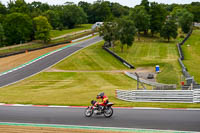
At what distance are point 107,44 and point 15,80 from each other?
39657mm

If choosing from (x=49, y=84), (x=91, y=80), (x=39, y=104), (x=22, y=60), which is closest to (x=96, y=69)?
(x=91, y=80)

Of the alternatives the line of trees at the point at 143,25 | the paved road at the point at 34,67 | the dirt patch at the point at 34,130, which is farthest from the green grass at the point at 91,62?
the dirt patch at the point at 34,130

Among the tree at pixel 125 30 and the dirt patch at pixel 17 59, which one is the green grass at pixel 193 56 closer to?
the tree at pixel 125 30

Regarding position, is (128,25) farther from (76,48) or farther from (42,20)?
(42,20)

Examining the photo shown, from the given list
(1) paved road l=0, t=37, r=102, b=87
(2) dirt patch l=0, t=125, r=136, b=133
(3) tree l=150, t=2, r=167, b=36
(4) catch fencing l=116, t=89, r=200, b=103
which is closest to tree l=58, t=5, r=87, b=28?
(3) tree l=150, t=2, r=167, b=36

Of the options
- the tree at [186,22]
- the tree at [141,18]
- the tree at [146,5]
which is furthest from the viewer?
the tree at [146,5]

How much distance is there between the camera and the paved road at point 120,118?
15229 mm

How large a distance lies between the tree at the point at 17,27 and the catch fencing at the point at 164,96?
271 ft

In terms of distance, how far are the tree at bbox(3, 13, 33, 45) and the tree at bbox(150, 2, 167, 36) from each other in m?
48.6

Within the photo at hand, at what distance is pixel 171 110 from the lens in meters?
18.1

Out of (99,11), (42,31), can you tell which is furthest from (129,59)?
(99,11)

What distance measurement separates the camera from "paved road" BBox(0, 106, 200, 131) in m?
15.2

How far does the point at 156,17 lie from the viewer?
103125 mm

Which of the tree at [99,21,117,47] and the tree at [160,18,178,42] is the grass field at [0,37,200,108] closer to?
the tree at [99,21,117,47]
